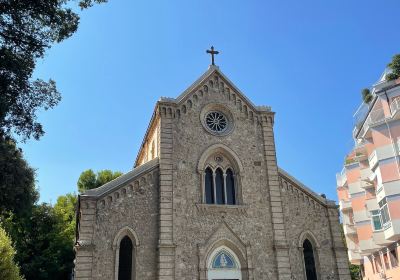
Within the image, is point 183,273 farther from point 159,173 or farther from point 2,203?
point 2,203

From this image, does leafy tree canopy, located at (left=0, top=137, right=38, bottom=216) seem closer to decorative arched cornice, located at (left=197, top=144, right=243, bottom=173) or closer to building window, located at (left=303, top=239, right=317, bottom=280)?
decorative arched cornice, located at (left=197, top=144, right=243, bottom=173)

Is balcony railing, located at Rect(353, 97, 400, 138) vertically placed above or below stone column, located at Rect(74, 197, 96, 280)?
above

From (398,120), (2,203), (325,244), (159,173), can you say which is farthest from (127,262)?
→ (398,120)

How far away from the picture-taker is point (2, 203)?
1955cm

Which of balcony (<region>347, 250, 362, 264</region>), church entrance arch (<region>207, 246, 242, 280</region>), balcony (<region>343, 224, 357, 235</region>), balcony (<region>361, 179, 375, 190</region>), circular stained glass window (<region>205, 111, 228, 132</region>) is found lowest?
church entrance arch (<region>207, 246, 242, 280</region>)

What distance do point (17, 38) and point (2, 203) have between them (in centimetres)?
896

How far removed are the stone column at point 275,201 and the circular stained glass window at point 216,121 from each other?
8.49ft

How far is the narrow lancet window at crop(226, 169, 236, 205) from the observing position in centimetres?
2441


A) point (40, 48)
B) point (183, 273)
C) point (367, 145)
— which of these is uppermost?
point (367, 145)

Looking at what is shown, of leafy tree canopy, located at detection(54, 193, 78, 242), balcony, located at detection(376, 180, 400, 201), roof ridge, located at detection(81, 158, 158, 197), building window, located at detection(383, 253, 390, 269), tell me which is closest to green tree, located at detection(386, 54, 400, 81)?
balcony, located at detection(376, 180, 400, 201)

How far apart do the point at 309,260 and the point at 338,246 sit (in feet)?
6.39

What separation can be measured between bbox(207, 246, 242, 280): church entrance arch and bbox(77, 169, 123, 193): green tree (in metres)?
23.5

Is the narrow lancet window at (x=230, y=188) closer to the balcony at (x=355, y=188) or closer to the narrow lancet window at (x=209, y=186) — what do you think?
the narrow lancet window at (x=209, y=186)

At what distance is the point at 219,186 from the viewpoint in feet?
81.1
